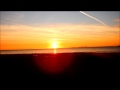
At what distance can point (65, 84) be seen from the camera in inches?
113
